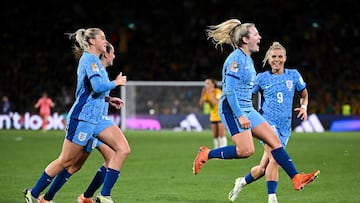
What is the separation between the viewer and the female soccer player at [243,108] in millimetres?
9531

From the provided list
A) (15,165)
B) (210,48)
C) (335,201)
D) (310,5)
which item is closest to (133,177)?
(15,165)

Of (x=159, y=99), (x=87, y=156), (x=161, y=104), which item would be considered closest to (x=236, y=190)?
(x=87, y=156)

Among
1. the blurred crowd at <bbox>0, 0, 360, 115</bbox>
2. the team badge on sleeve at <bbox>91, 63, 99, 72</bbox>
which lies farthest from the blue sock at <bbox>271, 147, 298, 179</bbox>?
the blurred crowd at <bbox>0, 0, 360, 115</bbox>

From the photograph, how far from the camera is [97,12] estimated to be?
4862 centimetres

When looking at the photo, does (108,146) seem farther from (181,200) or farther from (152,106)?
(152,106)

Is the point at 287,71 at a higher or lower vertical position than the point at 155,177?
higher

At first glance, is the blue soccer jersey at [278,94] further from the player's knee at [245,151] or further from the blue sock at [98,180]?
the blue sock at [98,180]

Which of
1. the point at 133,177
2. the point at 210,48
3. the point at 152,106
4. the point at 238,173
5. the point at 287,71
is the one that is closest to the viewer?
the point at 287,71

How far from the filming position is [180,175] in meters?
15.2

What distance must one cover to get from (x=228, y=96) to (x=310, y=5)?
1530 inches

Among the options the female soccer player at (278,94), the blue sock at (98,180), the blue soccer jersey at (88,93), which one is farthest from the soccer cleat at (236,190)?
the blue soccer jersey at (88,93)

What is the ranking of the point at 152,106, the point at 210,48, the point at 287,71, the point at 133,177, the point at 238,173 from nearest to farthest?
the point at 287,71 → the point at 133,177 → the point at 238,173 → the point at 152,106 → the point at 210,48

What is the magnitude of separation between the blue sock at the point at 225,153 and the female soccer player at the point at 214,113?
11.7 metres

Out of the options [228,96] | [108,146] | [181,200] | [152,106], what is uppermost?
[228,96]
